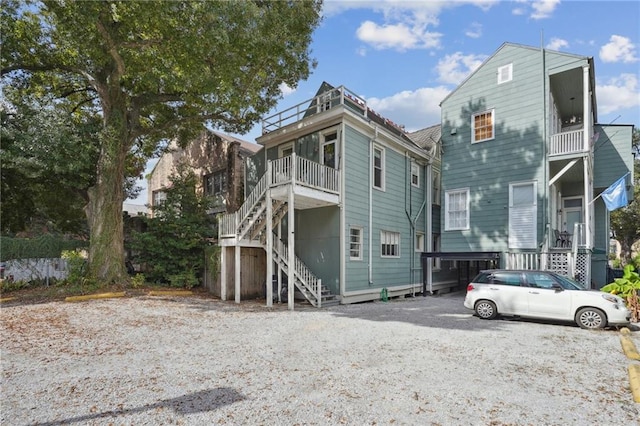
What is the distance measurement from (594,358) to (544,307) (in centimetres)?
315

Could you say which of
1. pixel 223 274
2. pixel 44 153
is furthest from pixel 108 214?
pixel 223 274

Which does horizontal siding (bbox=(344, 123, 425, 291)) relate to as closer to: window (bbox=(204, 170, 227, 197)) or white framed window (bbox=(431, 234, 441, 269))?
white framed window (bbox=(431, 234, 441, 269))

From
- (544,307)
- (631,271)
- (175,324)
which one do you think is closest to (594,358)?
(544,307)

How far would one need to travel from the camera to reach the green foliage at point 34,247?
14.1m

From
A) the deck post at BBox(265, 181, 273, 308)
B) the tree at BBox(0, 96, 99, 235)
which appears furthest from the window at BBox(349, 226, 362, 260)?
the tree at BBox(0, 96, 99, 235)

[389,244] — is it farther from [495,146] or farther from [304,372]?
[304,372]

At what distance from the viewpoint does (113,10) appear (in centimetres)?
1012

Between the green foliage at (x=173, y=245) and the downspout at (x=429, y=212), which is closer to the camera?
the green foliage at (x=173, y=245)

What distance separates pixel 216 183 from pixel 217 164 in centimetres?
120

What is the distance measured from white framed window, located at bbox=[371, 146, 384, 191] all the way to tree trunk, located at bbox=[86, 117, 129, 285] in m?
10.3

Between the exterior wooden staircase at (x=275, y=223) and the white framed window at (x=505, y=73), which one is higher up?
the white framed window at (x=505, y=73)

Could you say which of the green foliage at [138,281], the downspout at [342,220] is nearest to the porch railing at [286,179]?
the downspout at [342,220]

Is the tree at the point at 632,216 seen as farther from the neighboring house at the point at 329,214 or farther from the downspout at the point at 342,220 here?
the downspout at the point at 342,220

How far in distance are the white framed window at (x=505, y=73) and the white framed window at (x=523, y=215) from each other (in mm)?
4439
